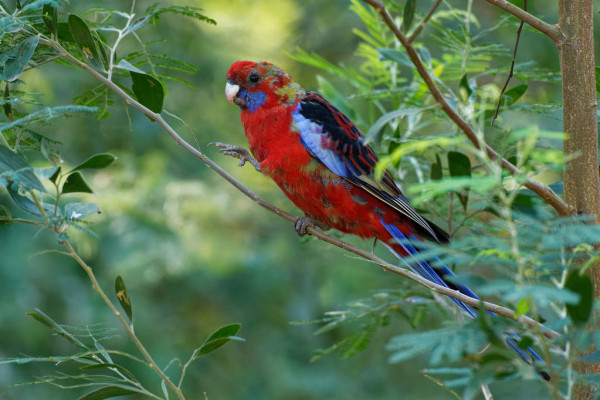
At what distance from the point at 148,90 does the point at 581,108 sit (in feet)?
3.24

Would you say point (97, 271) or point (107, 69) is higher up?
point (107, 69)

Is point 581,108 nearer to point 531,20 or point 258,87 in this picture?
point 531,20

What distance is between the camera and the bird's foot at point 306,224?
2.28 metres

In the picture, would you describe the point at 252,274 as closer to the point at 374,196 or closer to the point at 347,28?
the point at 347,28

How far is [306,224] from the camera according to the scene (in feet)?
7.62

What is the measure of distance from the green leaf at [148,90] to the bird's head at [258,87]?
892 millimetres

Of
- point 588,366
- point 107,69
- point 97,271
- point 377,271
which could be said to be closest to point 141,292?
point 97,271

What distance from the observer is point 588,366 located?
1191mm

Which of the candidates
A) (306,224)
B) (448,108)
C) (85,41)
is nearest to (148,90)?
(85,41)

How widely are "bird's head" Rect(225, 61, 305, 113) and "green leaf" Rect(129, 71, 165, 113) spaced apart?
89 centimetres

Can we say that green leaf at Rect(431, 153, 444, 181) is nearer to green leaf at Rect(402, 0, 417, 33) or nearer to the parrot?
the parrot

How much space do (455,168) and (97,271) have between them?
3.13m

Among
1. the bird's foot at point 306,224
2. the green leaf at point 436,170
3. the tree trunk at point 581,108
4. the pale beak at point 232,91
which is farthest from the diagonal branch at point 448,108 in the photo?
the pale beak at point 232,91

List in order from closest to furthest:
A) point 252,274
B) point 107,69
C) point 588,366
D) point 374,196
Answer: point 588,366, point 107,69, point 374,196, point 252,274
